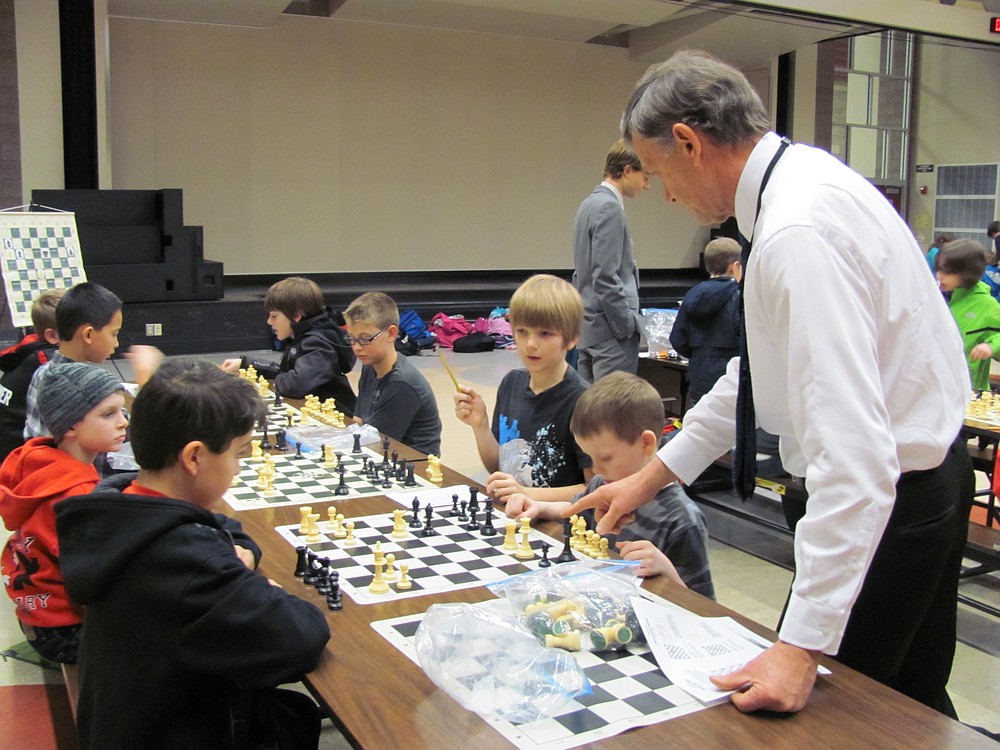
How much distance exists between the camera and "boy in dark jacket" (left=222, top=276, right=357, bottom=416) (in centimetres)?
430

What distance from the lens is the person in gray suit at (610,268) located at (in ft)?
15.8

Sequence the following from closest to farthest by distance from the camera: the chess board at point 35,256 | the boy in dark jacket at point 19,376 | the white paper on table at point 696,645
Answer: the white paper on table at point 696,645
the boy in dark jacket at point 19,376
the chess board at point 35,256

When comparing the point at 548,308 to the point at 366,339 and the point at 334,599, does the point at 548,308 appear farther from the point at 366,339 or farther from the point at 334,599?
the point at 334,599

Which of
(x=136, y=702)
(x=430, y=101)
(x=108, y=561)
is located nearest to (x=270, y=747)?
(x=136, y=702)

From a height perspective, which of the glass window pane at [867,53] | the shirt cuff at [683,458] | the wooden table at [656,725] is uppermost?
the glass window pane at [867,53]

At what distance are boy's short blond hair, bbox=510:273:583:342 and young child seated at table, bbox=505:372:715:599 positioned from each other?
1.82 ft

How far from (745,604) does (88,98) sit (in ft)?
29.1

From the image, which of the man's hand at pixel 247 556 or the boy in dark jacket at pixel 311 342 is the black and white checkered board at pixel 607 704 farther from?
the boy in dark jacket at pixel 311 342

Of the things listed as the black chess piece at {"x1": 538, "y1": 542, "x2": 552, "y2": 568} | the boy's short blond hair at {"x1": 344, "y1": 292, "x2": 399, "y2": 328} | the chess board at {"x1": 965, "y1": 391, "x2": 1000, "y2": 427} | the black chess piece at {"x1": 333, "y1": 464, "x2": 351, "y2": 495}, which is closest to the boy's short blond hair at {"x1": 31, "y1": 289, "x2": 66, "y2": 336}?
the boy's short blond hair at {"x1": 344, "y1": 292, "x2": 399, "y2": 328}

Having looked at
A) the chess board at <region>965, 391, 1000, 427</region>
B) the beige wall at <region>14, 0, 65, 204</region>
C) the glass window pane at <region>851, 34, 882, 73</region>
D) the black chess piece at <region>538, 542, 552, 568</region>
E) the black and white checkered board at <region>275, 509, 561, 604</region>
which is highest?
the glass window pane at <region>851, 34, 882, 73</region>

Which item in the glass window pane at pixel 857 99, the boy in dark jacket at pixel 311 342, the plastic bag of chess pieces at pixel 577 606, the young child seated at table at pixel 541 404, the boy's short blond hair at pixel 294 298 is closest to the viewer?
the plastic bag of chess pieces at pixel 577 606

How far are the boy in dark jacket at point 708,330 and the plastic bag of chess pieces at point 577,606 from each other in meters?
3.21

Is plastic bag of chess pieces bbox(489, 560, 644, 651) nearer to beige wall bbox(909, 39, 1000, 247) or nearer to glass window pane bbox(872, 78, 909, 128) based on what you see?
glass window pane bbox(872, 78, 909, 128)

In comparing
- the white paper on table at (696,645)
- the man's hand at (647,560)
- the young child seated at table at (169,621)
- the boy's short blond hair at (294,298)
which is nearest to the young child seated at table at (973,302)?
the boy's short blond hair at (294,298)
